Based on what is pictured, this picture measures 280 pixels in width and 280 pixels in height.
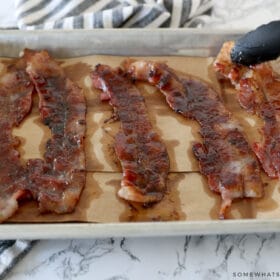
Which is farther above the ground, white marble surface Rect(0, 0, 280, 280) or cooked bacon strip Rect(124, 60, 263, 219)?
cooked bacon strip Rect(124, 60, 263, 219)

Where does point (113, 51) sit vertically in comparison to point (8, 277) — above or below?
above

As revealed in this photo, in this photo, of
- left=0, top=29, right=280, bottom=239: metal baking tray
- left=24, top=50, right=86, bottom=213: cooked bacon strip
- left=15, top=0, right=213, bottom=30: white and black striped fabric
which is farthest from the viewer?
left=15, top=0, right=213, bottom=30: white and black striped fabric

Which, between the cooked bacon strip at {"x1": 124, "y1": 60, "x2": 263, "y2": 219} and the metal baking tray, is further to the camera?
the metal baking tray

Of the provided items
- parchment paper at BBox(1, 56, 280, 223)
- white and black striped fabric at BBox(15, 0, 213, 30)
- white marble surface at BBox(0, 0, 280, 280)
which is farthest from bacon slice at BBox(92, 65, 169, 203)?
white and black striped fabric at BBox(15, 0, 213, 30)

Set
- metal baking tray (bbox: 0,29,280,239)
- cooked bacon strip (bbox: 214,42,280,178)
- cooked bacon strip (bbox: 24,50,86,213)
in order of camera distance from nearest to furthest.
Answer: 1. cooked bacon strip (bbox: 24,50,86,213)
2. cooked bacon strip (bbox: 214,42,280,178)
3. metal baking tray (bbox: 0,29,280,239)

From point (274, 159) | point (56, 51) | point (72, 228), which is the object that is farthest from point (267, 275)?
point (56, 51)

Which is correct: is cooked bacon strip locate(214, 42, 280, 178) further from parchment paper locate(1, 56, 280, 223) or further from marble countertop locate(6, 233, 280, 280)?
marble countertop locate(6, 233, 280, 280)

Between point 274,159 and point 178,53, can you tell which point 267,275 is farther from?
point 178,53

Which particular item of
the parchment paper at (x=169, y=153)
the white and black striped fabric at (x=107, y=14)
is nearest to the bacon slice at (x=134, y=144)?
the parchment paper at (x=169, y=153)
